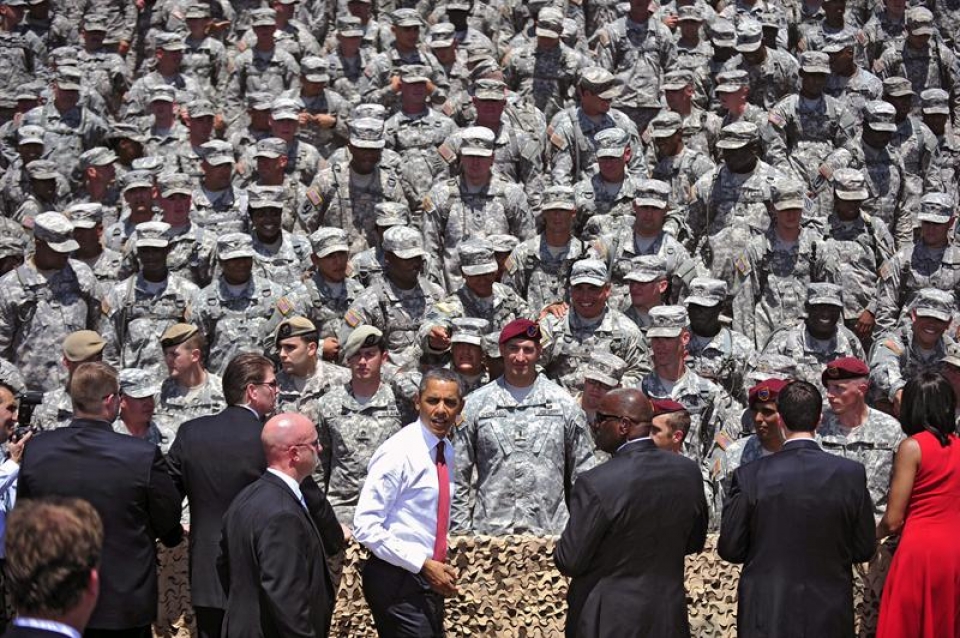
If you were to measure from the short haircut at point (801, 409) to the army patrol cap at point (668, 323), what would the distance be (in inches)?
109

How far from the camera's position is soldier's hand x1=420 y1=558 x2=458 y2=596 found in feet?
21.4

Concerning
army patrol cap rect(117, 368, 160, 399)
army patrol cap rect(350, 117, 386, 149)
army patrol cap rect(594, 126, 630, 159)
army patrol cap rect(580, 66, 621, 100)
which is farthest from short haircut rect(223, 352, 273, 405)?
army patrol cap rect(580, 66, 621, 100)

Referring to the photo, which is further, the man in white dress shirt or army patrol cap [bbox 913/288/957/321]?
army patrol cap [bbox 913/288/957/321]

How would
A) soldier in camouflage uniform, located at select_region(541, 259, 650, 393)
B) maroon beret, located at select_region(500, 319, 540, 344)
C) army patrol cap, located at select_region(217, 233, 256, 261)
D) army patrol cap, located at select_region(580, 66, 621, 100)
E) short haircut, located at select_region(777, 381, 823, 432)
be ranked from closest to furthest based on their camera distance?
short haircut, located at select_region(777, 381, 823, 432), maroon beret, located at select_region(500, 319, 540, 344), soldier in camouflage uniform, located at select_region(541, 259, 650, 393), army patrol cap, located at select_region(217, 233, 256, 261), army patrol cap, located at select_region(580, 66, 621, 100)

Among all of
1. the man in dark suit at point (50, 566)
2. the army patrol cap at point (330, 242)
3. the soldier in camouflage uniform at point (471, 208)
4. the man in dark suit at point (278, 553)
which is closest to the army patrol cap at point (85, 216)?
the army patrol cap at point (330, 242)

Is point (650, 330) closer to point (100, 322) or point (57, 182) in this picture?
point (100, 322)

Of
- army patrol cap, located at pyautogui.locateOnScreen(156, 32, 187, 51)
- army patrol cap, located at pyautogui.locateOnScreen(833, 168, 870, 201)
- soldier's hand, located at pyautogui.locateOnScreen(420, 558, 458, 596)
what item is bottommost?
soldier's hand, located at pyautogui.locateOnScreen(420, 558, 458, 596)

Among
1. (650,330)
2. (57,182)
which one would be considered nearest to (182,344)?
(650,330)

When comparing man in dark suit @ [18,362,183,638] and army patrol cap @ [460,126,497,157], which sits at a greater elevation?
army patrol cap @ [460,126,497,157]

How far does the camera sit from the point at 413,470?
6.63 metres

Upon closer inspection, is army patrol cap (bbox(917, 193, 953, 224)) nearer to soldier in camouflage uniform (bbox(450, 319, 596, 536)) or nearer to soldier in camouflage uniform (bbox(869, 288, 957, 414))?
soldier in camouflage uniform (bbox(869, 288, 957, 414))

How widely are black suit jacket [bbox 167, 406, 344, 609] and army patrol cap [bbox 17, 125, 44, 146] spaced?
8.47m

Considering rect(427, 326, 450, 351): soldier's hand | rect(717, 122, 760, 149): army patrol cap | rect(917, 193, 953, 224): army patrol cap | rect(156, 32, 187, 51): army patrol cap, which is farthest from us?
rect(156, 32, 187, 51): army patrol cap

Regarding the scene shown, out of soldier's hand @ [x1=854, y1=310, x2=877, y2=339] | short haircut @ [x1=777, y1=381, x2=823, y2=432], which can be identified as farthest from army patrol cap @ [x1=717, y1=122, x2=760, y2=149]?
short haircut @ [x1=777, y1=381, x2=823, y2=432]
